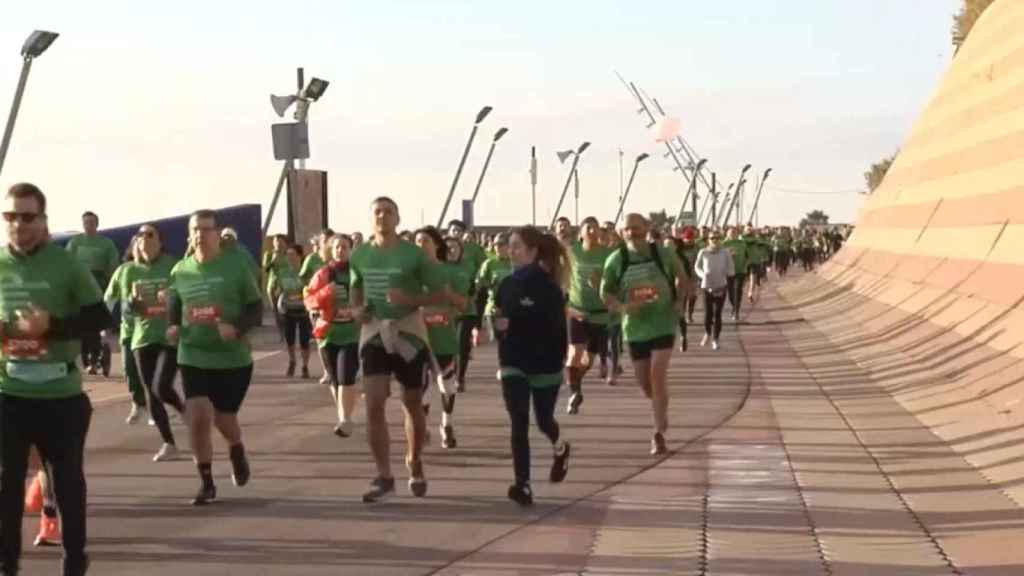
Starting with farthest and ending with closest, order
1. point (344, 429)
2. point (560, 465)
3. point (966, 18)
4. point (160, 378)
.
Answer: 1. point (966, 18)
2. point (344, 429)
3. point (160, 378)
4. point (560, 465)

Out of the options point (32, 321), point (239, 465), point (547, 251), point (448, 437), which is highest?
point (547, 251)

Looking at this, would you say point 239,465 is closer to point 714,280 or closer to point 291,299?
point 291,299

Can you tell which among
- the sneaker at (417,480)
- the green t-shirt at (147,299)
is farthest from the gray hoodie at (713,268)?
the sneaker at (417,480)

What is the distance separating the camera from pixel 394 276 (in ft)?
39.5

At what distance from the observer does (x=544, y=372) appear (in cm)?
1198

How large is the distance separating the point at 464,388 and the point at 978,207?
12.0m

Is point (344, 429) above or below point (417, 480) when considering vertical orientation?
below

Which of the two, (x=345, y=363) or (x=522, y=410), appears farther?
(x=345, y=363)

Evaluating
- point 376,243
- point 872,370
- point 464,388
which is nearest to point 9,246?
point 376,243

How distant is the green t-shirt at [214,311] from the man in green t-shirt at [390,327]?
681 mm

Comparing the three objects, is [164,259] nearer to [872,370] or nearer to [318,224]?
[872,370]

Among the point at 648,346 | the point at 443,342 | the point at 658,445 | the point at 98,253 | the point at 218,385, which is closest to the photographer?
the point at 218,385

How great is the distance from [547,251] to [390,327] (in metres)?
1.04

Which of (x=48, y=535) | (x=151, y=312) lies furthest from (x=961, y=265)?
(x=48, y=535)
